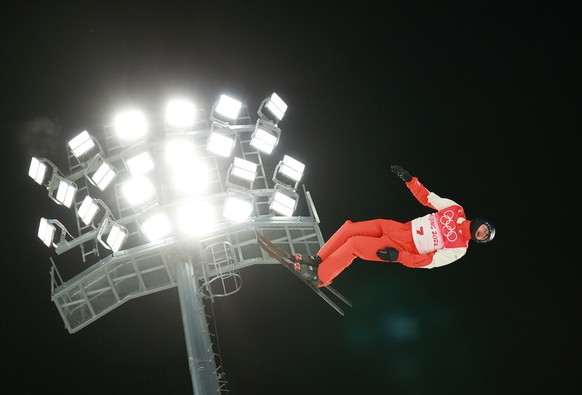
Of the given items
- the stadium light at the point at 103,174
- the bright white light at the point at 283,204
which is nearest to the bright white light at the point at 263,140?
the bright white light at the point at 283,204

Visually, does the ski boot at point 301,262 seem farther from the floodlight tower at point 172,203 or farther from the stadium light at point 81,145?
the stadium light at point 81,145

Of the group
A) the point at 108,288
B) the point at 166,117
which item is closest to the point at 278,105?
the point at 166,117

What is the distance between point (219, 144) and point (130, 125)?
1.69 meters

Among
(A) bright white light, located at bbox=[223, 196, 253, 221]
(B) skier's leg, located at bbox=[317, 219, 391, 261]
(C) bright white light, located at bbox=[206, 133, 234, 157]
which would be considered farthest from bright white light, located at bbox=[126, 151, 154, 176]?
(B) skier's leg, located at bbox=[317, 219, 391, 261]

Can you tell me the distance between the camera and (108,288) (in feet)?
36.4

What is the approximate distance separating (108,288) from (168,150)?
9.88ft

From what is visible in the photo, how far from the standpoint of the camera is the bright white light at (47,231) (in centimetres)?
1038

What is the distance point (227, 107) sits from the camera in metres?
10.5

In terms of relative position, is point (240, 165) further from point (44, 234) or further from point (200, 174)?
point (44, 234)

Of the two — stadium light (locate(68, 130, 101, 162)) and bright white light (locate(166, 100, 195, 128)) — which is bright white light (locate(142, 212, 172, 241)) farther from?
stadium light (locate(68, 130, 101, 162))

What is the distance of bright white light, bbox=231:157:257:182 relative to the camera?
998cm

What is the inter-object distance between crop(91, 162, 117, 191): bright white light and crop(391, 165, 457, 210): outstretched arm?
5.05 metres

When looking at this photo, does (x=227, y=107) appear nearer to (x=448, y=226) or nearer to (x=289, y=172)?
(x=289, y=172)

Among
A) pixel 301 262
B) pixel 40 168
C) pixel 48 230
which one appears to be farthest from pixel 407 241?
pixel 40 168
